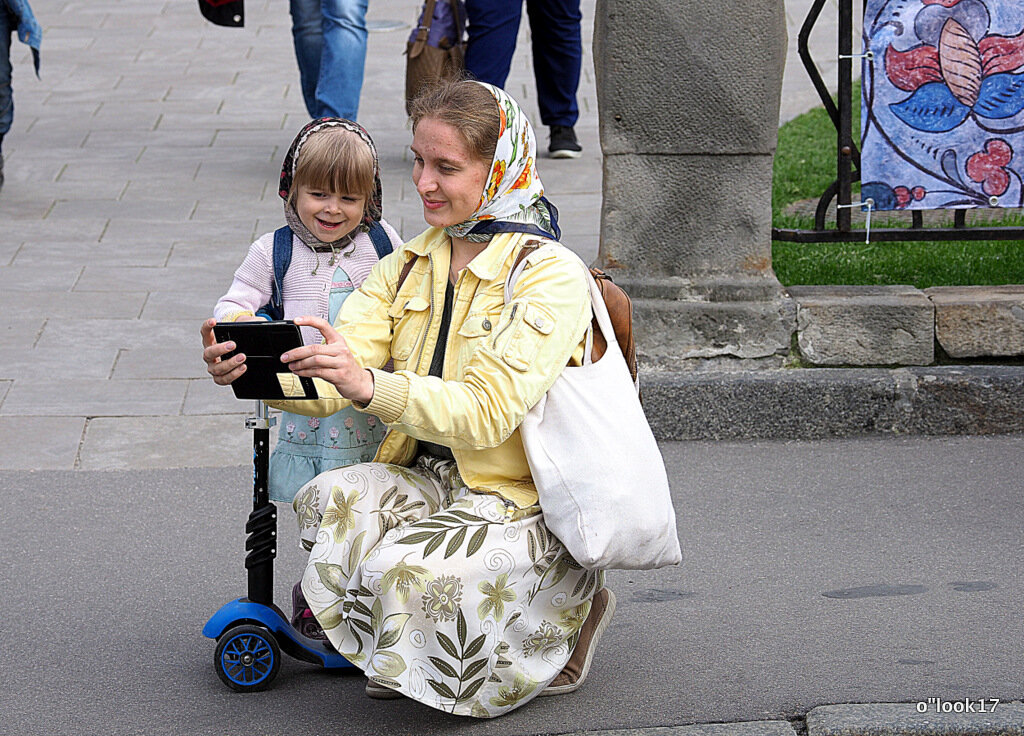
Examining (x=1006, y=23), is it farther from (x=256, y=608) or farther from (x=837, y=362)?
(x=256, y=608)

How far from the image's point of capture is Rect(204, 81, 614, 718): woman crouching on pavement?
2.88 m

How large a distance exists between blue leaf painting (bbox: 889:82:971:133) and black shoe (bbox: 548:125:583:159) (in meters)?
3.59

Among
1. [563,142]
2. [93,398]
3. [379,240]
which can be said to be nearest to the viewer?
[379,240]

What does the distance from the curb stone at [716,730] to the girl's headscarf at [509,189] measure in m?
1.12

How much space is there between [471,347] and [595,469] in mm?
376

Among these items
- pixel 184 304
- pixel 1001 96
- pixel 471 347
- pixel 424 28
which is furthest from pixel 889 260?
pixel 471 347

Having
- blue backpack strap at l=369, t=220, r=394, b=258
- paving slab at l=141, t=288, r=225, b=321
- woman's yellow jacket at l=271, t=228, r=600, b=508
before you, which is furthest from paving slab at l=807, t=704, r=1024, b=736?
paving slab at l=141, t=288, r=225, b=321

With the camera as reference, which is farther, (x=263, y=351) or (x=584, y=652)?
(x=584, y=652)

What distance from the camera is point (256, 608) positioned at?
10.5ft

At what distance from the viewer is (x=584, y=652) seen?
3287 millimetres

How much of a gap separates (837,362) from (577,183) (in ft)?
10.6

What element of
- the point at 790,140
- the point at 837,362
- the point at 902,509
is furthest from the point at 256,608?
the point at 790,140

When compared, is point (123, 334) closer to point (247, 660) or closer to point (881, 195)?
point (247, 660)

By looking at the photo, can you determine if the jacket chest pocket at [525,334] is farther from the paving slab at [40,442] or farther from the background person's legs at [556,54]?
the background person's legs at [556,54]
